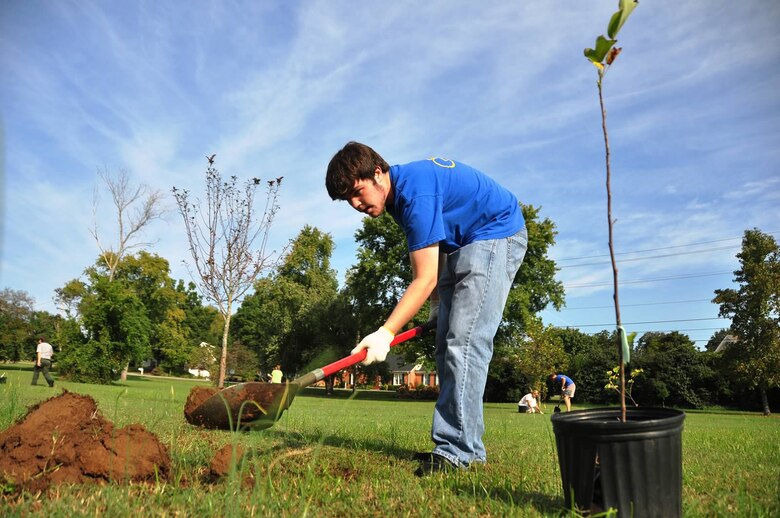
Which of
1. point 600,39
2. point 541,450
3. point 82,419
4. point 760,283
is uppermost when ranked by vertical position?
point 760,283

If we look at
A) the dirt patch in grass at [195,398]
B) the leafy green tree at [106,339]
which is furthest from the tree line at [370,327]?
the dirt patch in grass at [195,398]

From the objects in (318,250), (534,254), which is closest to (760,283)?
(534,254)

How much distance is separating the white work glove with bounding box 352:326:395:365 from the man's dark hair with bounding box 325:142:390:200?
0.88 metres

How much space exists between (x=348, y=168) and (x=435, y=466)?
1.78 metres

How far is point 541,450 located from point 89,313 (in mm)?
24948

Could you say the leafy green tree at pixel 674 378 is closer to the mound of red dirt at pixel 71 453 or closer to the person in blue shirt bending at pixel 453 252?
the person in blue shirt bending at pixel 453 252

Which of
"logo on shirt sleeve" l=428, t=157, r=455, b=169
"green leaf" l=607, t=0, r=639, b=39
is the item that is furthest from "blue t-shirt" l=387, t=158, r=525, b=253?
"green leaf" l=607, t=0, r=639, b=39

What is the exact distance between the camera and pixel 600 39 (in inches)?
79.3

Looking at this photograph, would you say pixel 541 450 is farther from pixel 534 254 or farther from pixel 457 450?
pixel 534 254

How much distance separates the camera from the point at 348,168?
309 cm

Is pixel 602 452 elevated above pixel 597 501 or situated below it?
above

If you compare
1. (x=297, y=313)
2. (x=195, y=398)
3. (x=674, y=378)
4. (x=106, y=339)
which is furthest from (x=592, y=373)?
(x=195, y=398)

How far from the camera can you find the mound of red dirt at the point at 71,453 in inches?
90.7

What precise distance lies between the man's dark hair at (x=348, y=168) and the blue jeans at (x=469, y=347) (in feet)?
2.54
